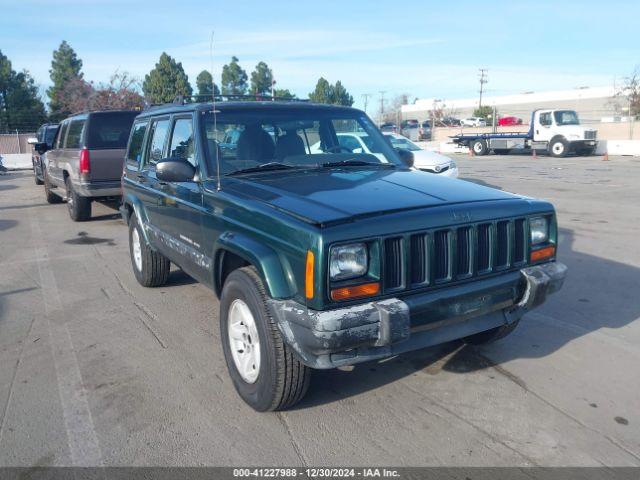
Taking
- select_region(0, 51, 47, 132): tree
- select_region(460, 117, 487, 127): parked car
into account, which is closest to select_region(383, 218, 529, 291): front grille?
select_region(0, 51, 47, 132): tree

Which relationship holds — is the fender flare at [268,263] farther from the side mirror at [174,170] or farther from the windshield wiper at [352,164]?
the windshield wiper at [352,164]

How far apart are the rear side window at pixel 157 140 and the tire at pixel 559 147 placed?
86.1ft

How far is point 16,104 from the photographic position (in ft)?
134

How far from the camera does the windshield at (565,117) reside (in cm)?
2877

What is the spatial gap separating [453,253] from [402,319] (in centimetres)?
59

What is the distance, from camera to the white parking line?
10.9 ft

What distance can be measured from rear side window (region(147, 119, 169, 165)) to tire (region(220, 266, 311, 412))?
7.09 feet

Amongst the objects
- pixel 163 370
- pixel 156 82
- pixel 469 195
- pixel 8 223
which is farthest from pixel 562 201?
pixel 156 82

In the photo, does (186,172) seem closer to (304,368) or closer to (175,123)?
(175,123)

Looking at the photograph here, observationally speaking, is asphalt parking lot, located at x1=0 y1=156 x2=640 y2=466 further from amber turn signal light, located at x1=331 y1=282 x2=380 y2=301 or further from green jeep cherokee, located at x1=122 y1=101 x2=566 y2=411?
amber turn signal light, located at x1=331 y1=282 x2=380 y2=301

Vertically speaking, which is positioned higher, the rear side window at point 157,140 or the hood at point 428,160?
the rear side window at point 157,140

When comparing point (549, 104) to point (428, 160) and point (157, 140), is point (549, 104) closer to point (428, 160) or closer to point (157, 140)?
point (428, 160)

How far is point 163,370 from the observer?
4.35m

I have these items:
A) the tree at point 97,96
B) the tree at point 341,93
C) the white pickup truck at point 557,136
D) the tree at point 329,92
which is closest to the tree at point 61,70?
the tree at point 97,96
